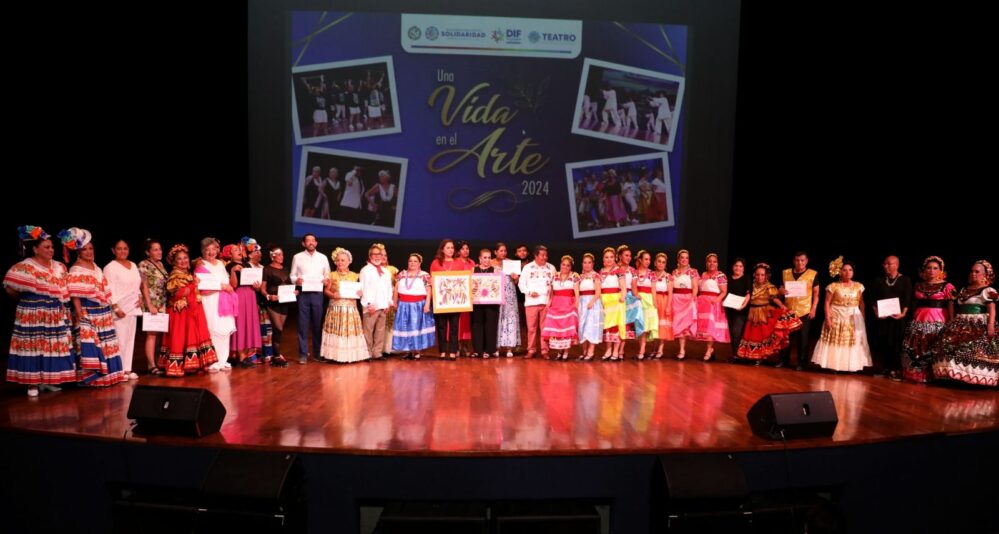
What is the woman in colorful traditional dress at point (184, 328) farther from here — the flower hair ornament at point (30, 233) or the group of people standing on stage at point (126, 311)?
the flower hair ornament at point (30, 233)

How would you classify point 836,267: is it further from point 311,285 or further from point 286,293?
point 286,293

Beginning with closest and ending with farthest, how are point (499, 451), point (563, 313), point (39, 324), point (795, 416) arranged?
1. point (499, 451)
2. point (795, 416)
3. point (39, 324)
4. point (563, 313)

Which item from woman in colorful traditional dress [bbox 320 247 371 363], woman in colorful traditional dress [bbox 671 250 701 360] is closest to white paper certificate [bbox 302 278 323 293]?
woman in colorful traditional dress [bbox 320 247 371 363]

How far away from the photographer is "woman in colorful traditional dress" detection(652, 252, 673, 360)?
7340 mm

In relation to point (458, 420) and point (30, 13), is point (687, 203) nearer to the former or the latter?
point (458, 420)

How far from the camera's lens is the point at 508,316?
730cm

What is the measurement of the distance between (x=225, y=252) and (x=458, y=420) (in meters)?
3.60

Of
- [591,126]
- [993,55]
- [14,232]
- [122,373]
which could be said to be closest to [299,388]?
[122,373]

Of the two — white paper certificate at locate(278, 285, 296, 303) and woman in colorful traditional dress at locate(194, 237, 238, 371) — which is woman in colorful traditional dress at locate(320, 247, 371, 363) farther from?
woman in colorful traditional dress at locate(194, 237, 238, 371)

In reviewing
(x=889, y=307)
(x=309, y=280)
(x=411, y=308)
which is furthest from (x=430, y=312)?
(x=889, y=307)

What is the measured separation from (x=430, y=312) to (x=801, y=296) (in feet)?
14.2

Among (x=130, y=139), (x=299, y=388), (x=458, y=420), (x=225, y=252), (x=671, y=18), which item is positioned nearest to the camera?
(x=458, y=420)

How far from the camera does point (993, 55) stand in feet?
23.0

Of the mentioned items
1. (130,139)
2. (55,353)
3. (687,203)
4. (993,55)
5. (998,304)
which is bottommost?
(55,353)
